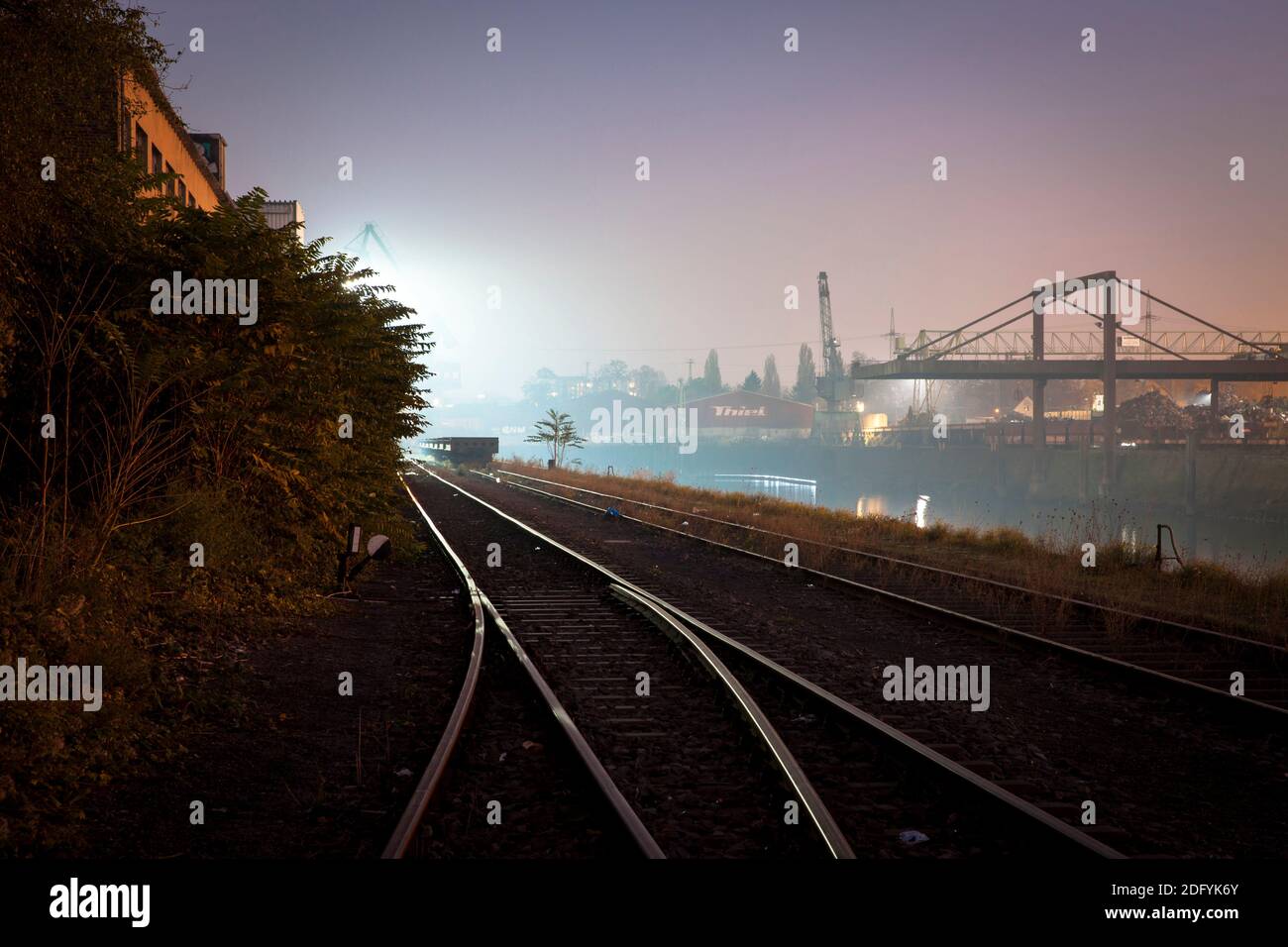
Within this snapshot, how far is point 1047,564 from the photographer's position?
628 inches

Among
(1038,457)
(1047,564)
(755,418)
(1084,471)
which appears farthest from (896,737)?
(755,418)

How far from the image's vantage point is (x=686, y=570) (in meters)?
15.2

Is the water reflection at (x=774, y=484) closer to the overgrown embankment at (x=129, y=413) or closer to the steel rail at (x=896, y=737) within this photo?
the overgrown embankment at (x=129, y=413)

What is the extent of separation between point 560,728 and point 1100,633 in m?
7.20

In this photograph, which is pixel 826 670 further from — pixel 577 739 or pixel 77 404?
pixel 77 404

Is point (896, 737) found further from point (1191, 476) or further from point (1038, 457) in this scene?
point (1038, 457)

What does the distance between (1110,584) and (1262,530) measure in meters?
55.5

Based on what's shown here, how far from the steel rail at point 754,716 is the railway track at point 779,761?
0.05 feet

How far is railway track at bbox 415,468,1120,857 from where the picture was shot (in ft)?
14.8

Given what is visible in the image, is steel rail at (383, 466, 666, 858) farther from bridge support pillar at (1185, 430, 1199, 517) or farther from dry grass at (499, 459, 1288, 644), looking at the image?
bridge support pillar at (1185, 430, 1199, 517)

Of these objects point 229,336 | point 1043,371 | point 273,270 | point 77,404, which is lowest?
point 77,404
